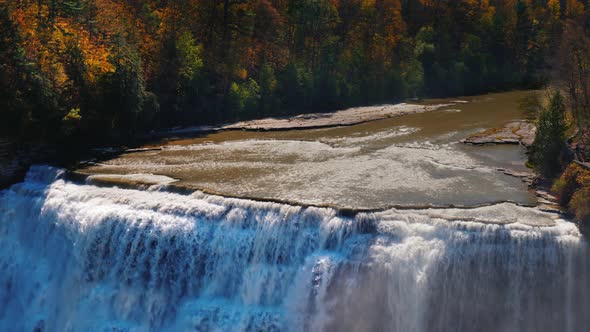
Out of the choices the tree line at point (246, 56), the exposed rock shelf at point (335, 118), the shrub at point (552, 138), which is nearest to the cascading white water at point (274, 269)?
the shrub at point (552, 138)

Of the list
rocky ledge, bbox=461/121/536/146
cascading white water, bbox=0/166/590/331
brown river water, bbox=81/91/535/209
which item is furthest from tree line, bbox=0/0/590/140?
cascading white water, bbox=0/166/590/331

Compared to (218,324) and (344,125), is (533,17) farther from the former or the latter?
(218,324)

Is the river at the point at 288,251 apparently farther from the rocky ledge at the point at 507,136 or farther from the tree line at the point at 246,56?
the tree line at the point at 246,56

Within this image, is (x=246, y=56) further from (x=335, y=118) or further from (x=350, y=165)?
(x=350, y=165)

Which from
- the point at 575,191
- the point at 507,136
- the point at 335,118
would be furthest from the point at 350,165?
the point at 335,118

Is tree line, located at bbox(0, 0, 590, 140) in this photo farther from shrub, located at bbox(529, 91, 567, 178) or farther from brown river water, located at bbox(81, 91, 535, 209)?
brown river water, located at bbox(81, 91, 535, 209)
